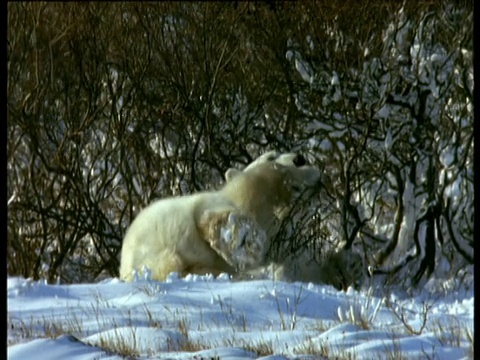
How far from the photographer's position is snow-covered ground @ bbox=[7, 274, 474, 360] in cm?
271

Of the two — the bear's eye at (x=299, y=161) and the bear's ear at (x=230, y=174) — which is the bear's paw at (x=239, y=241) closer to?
the bear's ear at (x=230, y=174)

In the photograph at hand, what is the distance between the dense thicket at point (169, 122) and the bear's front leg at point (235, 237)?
14 cm

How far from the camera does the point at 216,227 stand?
11.9 feet

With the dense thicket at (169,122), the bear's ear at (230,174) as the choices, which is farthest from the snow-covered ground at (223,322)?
the bear's ear at (230,174)

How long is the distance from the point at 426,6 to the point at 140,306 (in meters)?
2.16

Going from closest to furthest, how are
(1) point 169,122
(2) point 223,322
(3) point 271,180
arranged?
1. (2) point 223,322
2. (1) point 169,122
3. (3) point 271,180

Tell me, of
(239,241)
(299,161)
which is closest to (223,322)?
(239,241)

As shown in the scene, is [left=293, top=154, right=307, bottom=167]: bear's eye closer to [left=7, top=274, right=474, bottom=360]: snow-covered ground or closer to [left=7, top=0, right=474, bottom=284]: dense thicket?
[left=7, top=0, right=474, bottom=284]: dense thicket

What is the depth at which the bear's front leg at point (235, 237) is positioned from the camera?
11.8ft

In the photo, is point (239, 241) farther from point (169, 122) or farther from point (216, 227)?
point (169, 122)

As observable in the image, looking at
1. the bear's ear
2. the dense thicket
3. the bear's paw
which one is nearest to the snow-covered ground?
the bear's paw

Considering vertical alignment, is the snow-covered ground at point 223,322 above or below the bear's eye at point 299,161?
below

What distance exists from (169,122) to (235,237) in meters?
0.51

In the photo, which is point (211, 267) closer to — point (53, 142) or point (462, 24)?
point (53, 142)
